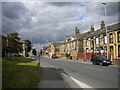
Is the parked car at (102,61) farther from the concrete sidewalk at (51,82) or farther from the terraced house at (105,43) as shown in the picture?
the concrete sidewalk at (51,82)

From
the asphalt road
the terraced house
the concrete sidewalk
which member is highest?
the terraced house

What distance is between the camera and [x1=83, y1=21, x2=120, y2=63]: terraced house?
34.2 metres

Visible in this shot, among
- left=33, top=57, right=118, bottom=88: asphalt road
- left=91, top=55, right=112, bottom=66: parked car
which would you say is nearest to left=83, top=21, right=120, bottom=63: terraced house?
left=91, top=55, right=112, bottom=66: parked car

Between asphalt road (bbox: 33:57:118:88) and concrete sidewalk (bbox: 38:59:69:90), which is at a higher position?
concrete sidewalk (bbox: 38:59:69:90)

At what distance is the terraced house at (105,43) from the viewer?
1346 inches

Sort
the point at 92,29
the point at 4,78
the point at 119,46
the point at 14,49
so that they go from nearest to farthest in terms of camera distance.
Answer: the point at 4,78 → the point at 14,49 → the point at 119,46 → the point at 92,29

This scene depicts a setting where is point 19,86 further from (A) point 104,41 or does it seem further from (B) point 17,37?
(A) point 104,41

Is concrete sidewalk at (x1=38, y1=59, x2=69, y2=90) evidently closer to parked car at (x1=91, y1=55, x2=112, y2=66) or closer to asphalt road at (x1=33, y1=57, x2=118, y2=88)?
asphalt road at (x1=33, y1=57, x2=118, y2=88)

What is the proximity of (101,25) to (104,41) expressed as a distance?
8772 millimetres

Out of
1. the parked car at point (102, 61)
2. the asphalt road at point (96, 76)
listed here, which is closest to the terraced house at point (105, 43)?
the parked car at point (102, 61)

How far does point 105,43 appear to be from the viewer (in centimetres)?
3925

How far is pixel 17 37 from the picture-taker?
34.3 metres

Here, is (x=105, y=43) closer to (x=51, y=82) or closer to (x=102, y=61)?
(x=102, y=61)

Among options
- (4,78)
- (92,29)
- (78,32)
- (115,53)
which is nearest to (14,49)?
(115,53)
